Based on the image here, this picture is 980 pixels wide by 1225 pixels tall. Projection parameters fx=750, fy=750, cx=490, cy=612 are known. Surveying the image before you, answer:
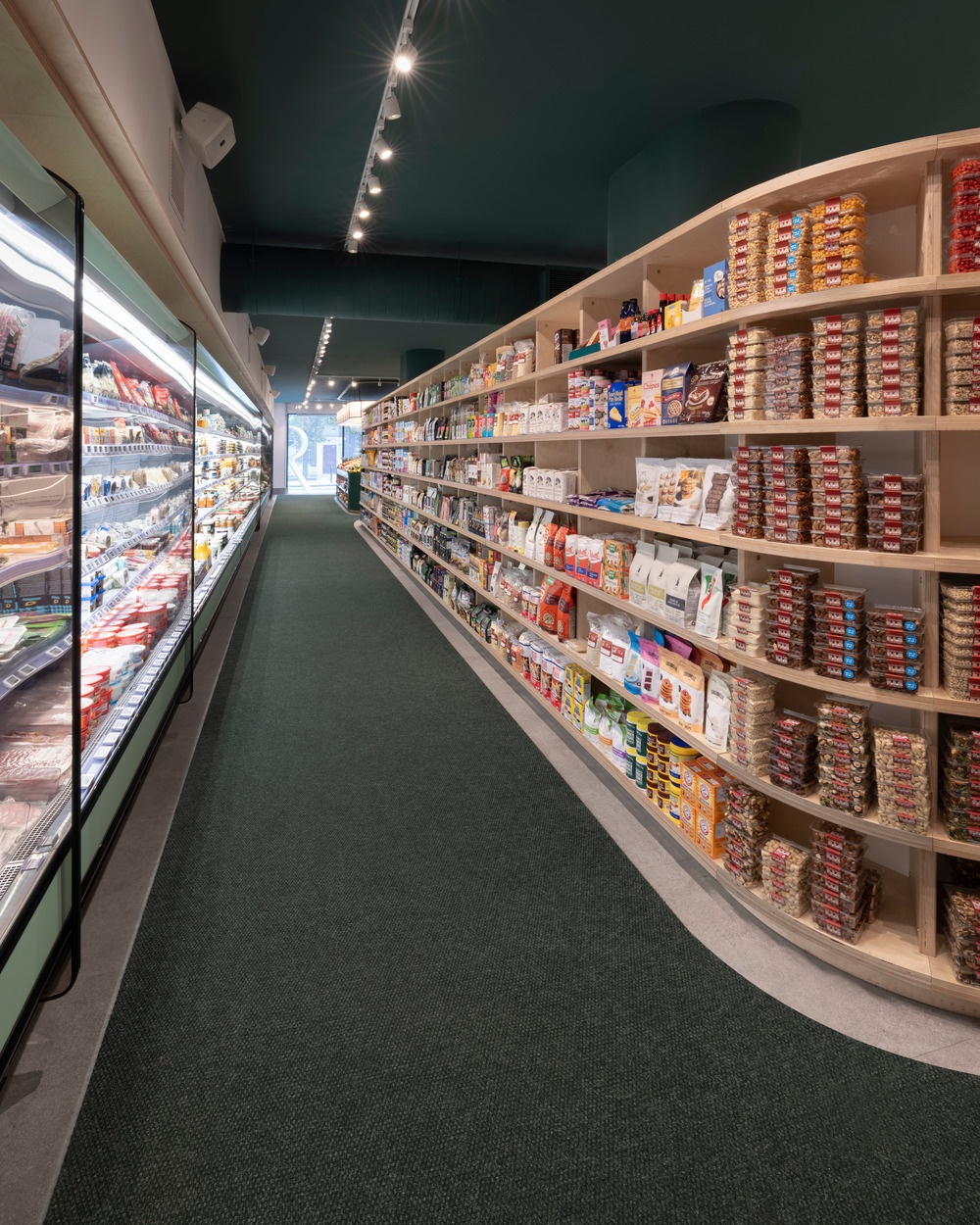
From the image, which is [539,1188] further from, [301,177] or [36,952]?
[301,177]

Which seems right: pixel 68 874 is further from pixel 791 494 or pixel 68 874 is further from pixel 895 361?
A: pixel 895 361

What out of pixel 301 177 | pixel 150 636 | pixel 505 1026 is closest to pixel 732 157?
pixel 301 177

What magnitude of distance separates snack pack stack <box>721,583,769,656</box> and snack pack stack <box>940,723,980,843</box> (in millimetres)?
603

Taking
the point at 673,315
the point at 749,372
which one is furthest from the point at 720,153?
the point at 749,372

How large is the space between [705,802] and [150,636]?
290cm

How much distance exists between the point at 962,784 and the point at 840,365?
1.23 m

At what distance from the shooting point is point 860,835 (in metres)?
2.33

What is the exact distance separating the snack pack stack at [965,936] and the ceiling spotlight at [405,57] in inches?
177

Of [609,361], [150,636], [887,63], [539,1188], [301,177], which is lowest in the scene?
[539,1188]

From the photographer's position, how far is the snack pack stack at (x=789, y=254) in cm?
228

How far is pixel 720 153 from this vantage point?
4.46m

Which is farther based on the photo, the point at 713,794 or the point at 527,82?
the point at 527,82

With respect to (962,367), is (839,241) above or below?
above

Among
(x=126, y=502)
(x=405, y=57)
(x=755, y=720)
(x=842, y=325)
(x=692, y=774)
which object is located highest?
(x=405, y=57)
